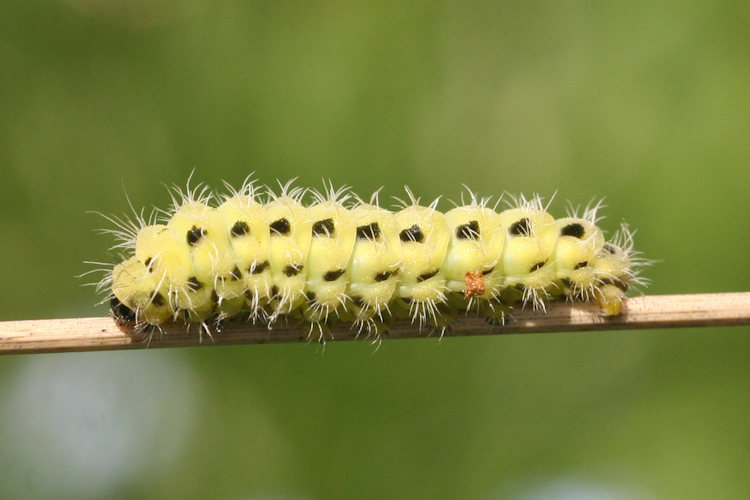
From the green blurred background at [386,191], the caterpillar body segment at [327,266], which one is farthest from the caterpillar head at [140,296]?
the green blurred background at [386,191]

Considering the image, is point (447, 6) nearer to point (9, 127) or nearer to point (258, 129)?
point (258, 129)

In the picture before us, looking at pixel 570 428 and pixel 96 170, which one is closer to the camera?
pixel 570 428

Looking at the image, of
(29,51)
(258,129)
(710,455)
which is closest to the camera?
(710,455)

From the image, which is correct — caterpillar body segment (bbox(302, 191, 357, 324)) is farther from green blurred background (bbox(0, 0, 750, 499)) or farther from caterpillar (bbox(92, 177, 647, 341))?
green blurred background (bbox(0, 0, 750, 499))

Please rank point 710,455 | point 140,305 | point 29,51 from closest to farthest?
point 140,305 < point 710,455 < point 29,51

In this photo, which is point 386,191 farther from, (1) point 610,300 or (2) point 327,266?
(1) point 610,300

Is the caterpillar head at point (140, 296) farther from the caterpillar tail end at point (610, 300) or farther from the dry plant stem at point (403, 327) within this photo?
the caterpillar tail end at point (610, 300)

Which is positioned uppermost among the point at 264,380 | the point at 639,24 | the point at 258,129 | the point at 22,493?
the point at 639,24

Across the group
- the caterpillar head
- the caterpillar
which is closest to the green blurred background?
the caterpillar

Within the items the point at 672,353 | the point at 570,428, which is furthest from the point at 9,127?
the point at 672,353
